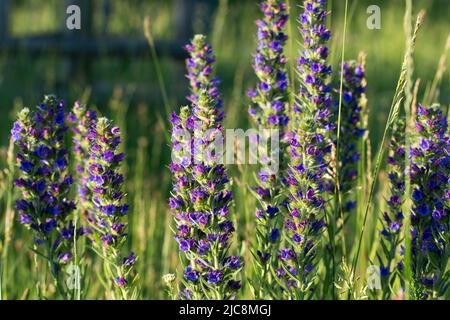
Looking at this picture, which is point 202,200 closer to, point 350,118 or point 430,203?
point 430,203

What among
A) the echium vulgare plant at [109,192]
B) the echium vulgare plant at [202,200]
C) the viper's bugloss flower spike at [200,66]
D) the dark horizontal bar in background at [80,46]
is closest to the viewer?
the echium vulgare plant at [202,200]

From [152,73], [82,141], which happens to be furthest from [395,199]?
[152,73]

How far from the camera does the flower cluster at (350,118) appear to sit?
7.93ft

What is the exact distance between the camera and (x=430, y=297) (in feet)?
6.81

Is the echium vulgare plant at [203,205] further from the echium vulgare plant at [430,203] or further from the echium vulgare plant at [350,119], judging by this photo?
the echium vulgare plant at [350,119]

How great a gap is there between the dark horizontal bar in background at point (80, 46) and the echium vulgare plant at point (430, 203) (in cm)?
467

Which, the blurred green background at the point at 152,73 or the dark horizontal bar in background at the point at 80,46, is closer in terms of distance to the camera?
the blurred green background at the point at 152,73

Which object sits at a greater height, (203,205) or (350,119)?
Result: (350,119)

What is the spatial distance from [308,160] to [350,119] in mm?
586

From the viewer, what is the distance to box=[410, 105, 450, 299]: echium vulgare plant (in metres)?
1.99

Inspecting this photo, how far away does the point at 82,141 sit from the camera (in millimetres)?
2391

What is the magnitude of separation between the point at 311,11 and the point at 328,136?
1.40ft

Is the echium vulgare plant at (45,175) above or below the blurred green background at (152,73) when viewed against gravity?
below

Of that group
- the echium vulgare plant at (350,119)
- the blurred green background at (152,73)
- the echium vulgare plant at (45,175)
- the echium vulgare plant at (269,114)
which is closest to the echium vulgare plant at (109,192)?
the echium vulgare plant at (45,175)
